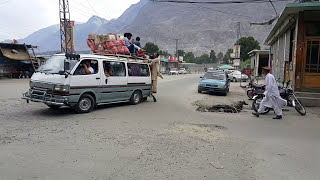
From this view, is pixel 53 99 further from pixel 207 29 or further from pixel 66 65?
pixel 207 29

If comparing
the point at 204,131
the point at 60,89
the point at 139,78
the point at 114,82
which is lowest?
the point at 204,131

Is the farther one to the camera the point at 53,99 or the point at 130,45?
the point at 130,45

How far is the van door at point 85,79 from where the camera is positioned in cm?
824

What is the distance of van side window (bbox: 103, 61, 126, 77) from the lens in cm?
955

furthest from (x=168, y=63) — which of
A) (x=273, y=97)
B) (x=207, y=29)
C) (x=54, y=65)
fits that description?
(x=207, y=29)

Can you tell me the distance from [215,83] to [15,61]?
2314 centimetres

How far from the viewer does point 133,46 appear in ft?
38.1

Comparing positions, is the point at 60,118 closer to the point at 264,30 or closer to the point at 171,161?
the point at 171,161

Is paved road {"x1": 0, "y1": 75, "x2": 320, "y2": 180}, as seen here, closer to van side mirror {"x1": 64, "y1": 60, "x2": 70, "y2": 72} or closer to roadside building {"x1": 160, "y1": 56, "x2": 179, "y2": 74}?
van side mirror {"x1": 64, "y1": 60, "x2": 70, "y2": 72}

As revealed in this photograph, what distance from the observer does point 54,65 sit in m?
8.60

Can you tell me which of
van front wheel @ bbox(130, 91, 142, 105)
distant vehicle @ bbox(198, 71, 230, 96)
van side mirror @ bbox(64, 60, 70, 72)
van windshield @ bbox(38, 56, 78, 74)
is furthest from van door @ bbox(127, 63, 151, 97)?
distant vehicle @ bbox(198, 71, 230, 96)

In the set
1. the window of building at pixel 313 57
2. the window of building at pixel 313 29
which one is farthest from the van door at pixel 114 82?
the window of building at pixel 313 29

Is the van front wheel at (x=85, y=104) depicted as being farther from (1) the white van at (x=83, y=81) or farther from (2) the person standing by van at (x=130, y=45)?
(2) the person standing by van at (x=130, y=45)

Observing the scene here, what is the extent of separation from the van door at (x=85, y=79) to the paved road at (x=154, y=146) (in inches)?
34.1
